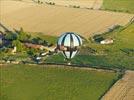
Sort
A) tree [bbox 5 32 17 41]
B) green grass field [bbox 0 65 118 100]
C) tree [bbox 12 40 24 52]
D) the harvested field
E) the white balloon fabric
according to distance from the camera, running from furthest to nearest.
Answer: tree [bbox 5 32 17 41]
tree [bbox 12 40 24 52]
the white balloon fabric
green grass field [bbox 0 65 118 100]
the harvested field

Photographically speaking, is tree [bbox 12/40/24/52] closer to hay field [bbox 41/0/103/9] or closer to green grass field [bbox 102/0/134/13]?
green grass field [bbox 102/0/134/13]

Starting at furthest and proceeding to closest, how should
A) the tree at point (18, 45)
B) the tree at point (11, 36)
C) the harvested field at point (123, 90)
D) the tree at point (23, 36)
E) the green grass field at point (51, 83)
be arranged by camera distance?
the tree at point (11, 36)
the tree at point (23, 36)
the tree at point (18, 45)
the green grass field at point (51, 83)
the harvested field at point (123, 90)

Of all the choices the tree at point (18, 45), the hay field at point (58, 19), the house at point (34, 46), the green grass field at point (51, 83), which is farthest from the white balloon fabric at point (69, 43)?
the hay field at point (58, 19)

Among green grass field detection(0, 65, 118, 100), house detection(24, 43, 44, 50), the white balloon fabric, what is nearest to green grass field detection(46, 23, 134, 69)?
house detection(24, 43, 44, 50)

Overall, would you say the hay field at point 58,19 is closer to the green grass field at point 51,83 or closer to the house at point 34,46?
the house at point 34,46

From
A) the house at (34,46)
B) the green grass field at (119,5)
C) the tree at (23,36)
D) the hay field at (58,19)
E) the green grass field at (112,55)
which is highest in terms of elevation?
the green grass field at (119,5)

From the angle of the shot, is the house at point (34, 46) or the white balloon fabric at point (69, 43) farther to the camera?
the house at point (34, 46)
